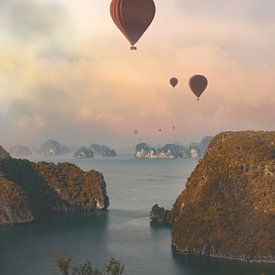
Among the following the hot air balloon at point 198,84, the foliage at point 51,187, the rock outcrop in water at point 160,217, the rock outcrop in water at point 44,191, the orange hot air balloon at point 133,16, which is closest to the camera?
the orange hot air balloon at point 133,16

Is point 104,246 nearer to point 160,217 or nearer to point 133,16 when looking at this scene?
point 160,217

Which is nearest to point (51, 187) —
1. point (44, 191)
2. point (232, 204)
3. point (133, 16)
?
point (44, 191)

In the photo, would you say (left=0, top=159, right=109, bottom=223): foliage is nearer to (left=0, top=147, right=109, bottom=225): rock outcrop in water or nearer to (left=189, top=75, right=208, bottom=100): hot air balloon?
(left=0, top=147, right=109, bottom=225): rock outcrop in water

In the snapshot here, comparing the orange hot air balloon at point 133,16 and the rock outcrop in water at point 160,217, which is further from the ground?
the orange hot air balloon at point 133,16

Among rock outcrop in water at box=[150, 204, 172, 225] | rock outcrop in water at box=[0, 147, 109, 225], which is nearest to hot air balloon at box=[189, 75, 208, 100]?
rock outcrop in water at box=[150, 204, 172, 225]

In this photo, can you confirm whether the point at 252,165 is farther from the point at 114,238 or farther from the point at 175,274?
the point at 175,274

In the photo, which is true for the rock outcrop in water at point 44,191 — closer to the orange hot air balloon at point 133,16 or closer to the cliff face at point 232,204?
the cliff face at point 232,204

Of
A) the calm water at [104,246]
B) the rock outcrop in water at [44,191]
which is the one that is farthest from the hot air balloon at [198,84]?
the rock outcrop in water at [44,191]
